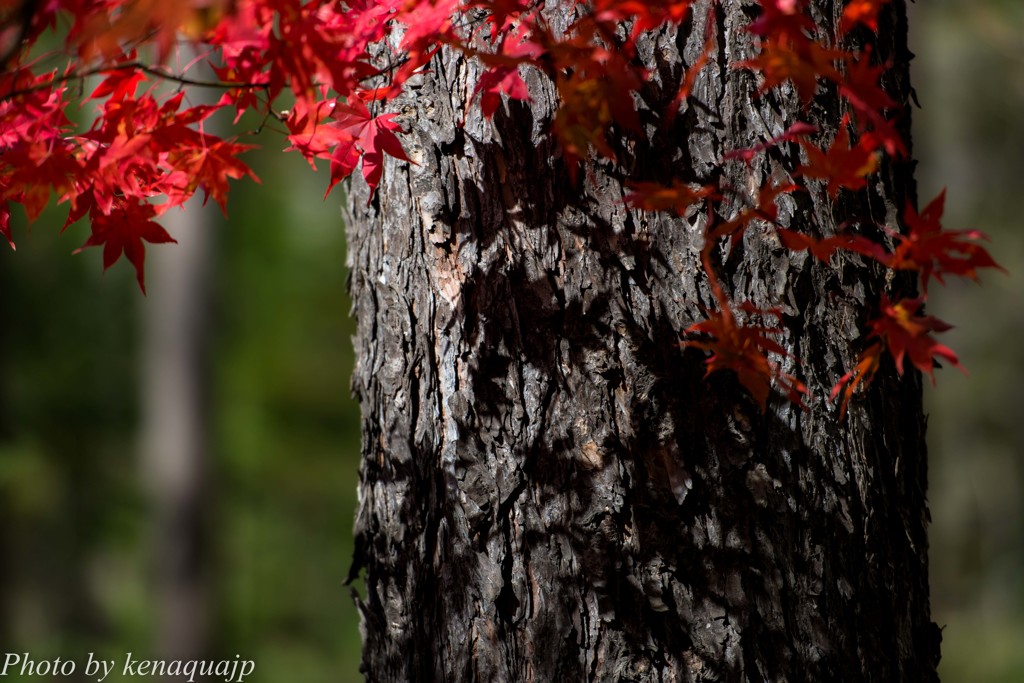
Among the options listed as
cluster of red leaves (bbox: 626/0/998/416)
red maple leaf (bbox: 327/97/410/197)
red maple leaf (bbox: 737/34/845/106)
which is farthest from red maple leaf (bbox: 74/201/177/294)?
red maple leaf (bbox: 737/34/845/106)

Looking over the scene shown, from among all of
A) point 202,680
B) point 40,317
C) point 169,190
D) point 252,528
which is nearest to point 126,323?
point 40,317

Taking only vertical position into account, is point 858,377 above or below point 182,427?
below

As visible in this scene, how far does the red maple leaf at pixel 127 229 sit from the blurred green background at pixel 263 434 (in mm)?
6067

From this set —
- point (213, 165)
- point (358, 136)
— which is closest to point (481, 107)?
point (358, 136)

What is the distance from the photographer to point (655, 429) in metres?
1.29

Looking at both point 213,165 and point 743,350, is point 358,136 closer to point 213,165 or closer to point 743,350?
point 213,165

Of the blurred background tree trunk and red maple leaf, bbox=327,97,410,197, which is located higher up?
the blurred background tree trunk

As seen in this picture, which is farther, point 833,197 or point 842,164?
point 833,197

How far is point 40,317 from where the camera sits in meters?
9.29

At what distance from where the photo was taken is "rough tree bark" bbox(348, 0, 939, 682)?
128 centimetres

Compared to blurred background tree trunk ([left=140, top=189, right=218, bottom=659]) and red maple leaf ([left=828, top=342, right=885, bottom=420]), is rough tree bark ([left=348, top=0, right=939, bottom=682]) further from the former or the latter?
blurred background tree trunk ([left=140, top=189, right=218, bottom=659])

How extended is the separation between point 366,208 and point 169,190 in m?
0.36

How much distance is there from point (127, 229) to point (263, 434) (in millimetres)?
10307

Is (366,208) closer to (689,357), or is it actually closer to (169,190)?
(169,190)
